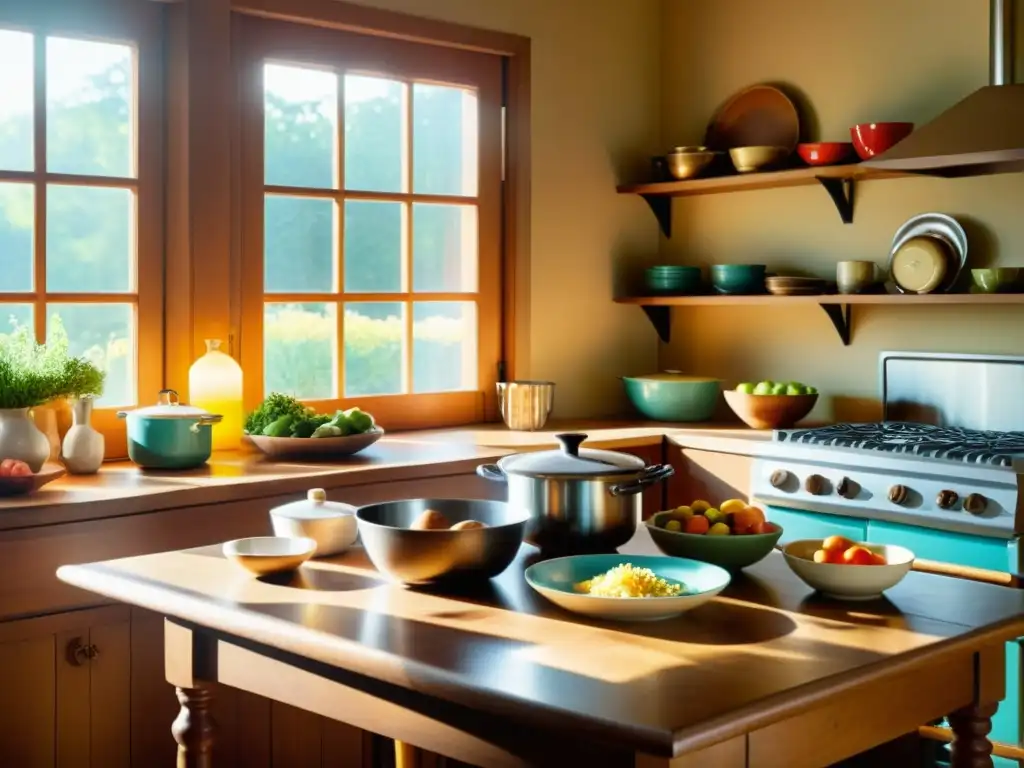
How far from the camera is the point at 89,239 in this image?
3492 mm

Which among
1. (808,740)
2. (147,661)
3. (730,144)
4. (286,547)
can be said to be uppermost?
(730,144)

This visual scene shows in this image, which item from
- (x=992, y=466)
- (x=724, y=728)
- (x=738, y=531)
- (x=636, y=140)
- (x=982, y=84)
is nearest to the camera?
(x=724, y=728)

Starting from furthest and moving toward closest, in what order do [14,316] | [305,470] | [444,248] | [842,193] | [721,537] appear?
1. [444,248]
2. [842,193]
3. [14,316]
4. [305,470]
5. [721,537]

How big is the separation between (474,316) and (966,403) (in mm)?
1623

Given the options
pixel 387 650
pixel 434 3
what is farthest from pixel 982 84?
pixel 387 650

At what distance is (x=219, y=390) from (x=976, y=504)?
2006 millimetres

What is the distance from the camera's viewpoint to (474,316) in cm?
442

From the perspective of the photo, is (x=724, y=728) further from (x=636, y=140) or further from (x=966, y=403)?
(x=636, y=140)

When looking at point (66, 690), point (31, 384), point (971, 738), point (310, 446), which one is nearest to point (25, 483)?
point (31, 384)

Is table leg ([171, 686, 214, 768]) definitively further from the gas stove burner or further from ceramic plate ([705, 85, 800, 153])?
ceramic plate ([705, 85, 800, 153])

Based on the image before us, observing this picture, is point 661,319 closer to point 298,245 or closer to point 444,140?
point 444,140

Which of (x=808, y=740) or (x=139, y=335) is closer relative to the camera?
(x=808, y=740)

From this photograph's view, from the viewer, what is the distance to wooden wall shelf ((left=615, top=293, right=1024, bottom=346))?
3707mm

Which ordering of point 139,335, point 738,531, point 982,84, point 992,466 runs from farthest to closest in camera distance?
point 982,84 → point 139,335 → point 992,466 → point 738,531
